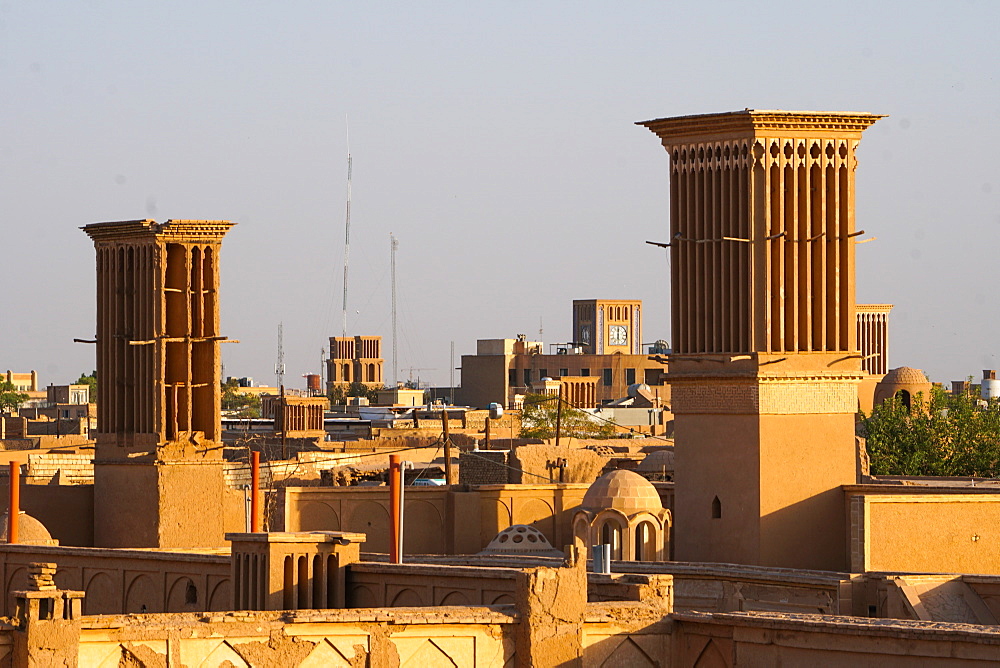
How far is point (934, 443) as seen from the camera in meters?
51.8

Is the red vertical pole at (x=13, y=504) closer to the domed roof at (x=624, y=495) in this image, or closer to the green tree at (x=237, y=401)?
the domed roof at (x=624, y=495)

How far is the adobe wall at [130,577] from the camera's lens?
26.0m

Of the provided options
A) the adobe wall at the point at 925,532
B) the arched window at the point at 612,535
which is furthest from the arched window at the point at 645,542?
the adobe wall at the point at 925,532

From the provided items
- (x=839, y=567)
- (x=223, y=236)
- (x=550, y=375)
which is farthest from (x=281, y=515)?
(x=550, y=375)

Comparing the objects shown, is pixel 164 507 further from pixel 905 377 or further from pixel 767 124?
pixel 905 377

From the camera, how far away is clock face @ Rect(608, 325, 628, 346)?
117375 mm

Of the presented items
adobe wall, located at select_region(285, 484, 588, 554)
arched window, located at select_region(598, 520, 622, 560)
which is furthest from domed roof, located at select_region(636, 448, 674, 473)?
arched window, located at select_region(598, 520, 622, 560)

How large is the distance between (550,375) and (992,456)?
60214 mm

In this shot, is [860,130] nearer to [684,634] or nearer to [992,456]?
[684,634]

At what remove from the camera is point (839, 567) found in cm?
2695

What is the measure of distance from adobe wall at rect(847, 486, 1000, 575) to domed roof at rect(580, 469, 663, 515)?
3130 mm

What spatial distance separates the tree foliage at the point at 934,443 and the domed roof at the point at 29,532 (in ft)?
80.2

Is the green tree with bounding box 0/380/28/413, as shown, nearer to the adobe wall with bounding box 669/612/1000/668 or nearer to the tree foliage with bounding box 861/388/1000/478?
the tree foliage with bounding box 861/388/1000/478

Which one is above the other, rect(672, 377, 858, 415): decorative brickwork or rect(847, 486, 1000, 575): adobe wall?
rect(672, 377, 858, 415): decorative brickwork
